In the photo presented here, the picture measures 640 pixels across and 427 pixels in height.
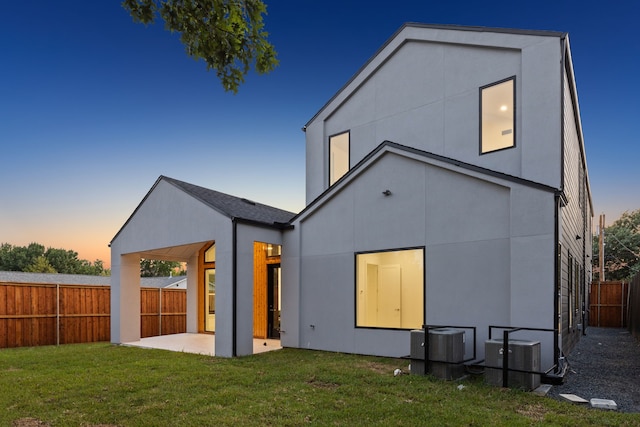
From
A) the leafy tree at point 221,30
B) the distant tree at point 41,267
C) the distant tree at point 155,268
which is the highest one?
the leafy tree at point 221,30

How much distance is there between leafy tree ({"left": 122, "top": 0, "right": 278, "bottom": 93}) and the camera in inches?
162

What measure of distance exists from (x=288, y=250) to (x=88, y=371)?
5.17m

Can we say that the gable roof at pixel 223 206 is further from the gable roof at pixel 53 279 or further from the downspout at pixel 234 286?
the gable roof at pixel 53 279

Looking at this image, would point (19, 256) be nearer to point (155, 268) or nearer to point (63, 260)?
point (63, 260)

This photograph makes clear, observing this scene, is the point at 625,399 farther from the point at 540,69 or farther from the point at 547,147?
the point at 540,69

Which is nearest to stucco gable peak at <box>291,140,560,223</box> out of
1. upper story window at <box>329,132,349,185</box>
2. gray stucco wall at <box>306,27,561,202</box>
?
gray stucco wall at <box>306,27,561,202</box>

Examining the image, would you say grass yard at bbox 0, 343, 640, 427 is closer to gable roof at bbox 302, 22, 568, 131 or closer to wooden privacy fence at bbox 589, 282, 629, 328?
gable roof at bbox 302, 22, 568, 131

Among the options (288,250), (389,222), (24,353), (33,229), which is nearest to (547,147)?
(389,222)

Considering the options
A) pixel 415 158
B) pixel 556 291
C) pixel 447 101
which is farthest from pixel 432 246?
pixel 447 101

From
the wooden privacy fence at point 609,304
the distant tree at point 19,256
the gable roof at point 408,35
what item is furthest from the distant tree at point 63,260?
the wooden privacy fence at point 609,304

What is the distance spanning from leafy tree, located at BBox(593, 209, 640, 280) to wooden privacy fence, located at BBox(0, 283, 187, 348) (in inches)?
1461

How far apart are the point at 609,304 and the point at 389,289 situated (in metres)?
14.7

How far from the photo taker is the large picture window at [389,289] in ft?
29.9

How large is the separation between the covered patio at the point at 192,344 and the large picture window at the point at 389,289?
8.84 feet
